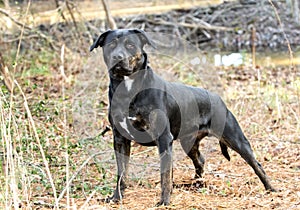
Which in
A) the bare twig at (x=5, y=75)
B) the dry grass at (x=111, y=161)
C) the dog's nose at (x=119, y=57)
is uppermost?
the dog's nose at (x=119, y=57)

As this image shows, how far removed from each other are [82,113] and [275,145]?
2.70m

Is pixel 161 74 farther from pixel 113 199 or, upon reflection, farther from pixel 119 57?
pixel 119 57

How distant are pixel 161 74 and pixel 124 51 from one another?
5.19 metres

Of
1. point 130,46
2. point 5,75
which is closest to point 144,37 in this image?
point 130,46

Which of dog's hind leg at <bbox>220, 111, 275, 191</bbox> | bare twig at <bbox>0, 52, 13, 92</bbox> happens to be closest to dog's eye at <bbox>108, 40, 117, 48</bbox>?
dog's hind leg at <bbox>220, 111, 275, 191</bbox>

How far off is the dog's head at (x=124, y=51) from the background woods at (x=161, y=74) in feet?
1.90

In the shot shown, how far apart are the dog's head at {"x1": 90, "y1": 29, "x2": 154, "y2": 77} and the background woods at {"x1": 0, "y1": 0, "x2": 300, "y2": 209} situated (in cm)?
58

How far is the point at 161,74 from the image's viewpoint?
9945mm

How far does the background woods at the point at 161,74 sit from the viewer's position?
488 cm

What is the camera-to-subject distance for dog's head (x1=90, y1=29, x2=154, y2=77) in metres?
4.77

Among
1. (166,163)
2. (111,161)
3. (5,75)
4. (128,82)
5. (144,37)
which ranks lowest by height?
(111,161)

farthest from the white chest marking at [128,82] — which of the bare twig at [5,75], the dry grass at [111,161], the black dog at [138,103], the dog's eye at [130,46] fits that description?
the bare twig at [5,75]

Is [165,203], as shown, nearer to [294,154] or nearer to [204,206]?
[204,206]

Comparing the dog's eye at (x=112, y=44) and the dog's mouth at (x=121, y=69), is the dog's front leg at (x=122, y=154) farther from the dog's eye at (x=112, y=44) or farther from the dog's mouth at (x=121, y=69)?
the dog's eye at (x=112, y=44)
